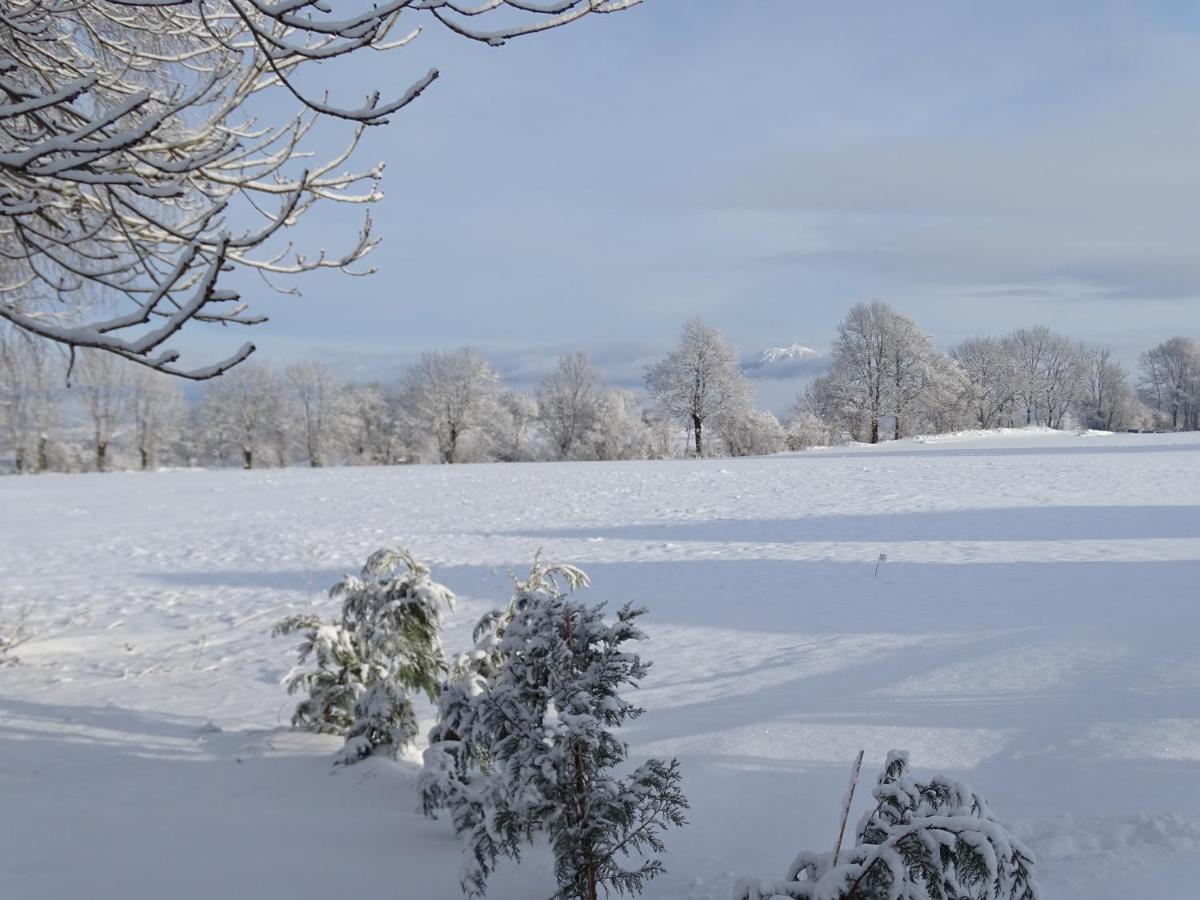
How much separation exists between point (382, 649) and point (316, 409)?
60.2m

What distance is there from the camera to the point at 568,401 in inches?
2331

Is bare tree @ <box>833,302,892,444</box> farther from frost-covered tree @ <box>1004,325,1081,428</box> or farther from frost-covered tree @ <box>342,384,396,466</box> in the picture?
frost-covered tree @ <box>342,384,396,466</box>

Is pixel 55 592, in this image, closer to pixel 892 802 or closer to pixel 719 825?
pixel 719 825

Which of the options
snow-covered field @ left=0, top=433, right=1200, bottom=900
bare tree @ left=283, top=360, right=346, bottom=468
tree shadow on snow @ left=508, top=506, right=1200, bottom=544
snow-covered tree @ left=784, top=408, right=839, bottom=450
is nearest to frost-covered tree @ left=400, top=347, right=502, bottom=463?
bare tree @ left=283, top=360, right=346, bottom=468

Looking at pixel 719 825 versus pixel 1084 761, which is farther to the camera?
pixel 1084 761

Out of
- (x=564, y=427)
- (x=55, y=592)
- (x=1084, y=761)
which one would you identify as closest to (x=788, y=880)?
(x=1084, y=761)

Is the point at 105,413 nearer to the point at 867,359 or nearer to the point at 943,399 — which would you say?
the point at 867,359

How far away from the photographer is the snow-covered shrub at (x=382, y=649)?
4488 mm

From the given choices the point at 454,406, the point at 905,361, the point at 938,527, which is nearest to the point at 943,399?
the point at 905,361

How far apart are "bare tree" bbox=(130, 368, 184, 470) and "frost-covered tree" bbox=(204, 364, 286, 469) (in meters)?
2.54

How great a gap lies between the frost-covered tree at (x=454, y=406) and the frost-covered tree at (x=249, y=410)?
955 cm

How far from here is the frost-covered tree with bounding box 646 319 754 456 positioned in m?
51.2

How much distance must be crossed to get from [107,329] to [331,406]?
61.6 metres

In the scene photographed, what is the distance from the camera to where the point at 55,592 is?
11078 mm
